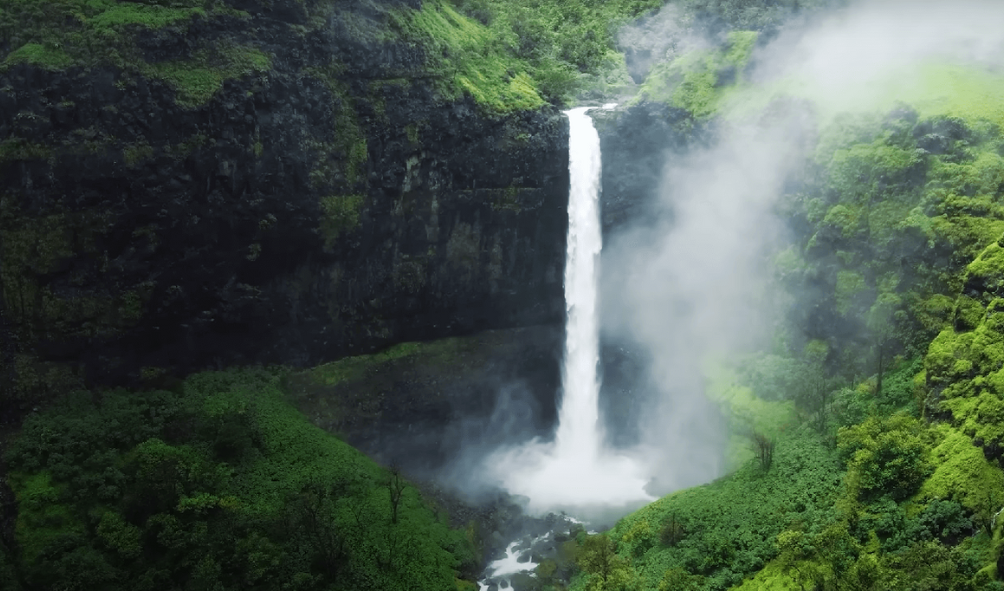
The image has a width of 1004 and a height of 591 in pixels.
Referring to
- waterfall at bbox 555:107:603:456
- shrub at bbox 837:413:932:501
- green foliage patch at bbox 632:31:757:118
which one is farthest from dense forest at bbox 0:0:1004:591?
waterfall at bbox 555:107:603:456

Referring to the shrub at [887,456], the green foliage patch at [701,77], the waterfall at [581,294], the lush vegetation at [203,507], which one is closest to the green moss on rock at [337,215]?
the lush vegetation at [203,507]

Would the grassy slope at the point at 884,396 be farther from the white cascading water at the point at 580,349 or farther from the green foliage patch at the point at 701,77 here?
the white cascading water at the point at 580,349

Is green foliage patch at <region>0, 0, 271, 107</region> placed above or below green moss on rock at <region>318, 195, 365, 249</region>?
above

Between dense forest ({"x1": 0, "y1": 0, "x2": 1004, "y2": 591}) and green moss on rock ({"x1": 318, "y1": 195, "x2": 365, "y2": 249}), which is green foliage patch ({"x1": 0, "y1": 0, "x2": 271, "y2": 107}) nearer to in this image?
dense forest ({"x1": 0, "y1": 0, "x2": 1004, "y2": 591})

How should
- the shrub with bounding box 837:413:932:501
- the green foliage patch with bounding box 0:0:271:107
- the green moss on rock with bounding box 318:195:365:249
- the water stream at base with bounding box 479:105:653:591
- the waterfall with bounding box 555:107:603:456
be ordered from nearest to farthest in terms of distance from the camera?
the shrub with bounding box 837:413:932:501
the green foliage patch with bounding box 0:0:271:107
the green moss on rock with bounding box 318:195:365:249
the water stream at base with bounding box 479:105:653:591
the waterfall with bounding box 555:107:603:456

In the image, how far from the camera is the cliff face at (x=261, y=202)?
93.9 feet

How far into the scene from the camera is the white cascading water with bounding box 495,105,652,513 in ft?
121

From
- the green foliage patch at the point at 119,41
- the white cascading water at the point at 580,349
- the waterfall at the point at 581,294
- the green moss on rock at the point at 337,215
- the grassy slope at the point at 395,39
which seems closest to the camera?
the green foliage patch at the point at 119,41

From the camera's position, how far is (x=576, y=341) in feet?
128

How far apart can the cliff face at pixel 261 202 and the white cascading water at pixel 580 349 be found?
84 centimetres

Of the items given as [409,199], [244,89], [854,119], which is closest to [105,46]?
[244,89]

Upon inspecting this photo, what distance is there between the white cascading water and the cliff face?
835mm

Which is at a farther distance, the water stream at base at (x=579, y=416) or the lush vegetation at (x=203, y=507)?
the water stream at base at (x=579, y=416)

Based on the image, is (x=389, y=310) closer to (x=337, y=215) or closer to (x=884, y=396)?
(x=337, y=215)
